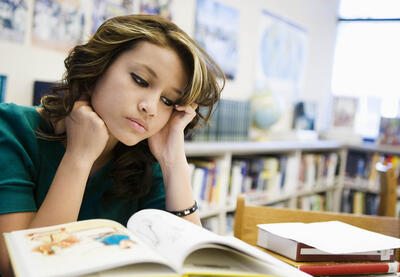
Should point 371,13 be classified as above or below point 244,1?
above

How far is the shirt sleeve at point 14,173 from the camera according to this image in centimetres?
81

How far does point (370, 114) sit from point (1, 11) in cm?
357

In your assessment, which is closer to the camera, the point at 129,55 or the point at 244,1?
the point at 129,55

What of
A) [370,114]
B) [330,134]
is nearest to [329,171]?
[330,134]

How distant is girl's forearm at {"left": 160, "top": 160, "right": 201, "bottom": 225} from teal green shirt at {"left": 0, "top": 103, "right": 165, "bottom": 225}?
130mm

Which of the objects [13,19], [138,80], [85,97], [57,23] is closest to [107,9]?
[57,23]

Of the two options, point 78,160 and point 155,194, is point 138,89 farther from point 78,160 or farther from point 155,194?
point 155,194

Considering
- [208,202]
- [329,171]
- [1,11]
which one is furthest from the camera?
[329,171]

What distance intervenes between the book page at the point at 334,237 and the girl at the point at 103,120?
0.89 ft

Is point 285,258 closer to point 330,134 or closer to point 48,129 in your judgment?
point 48,129

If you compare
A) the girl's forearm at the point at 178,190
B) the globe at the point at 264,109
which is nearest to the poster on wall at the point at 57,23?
the girl's forearm at the point at 178,190

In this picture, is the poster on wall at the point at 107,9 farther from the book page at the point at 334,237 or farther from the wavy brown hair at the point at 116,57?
the book page at the point at 334,237

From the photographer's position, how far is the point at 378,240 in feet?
2.81

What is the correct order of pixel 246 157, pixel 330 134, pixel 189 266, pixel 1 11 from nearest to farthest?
pixel 189 266 → pixel 1 11 → pixel 246 157 → pixel 330 134
